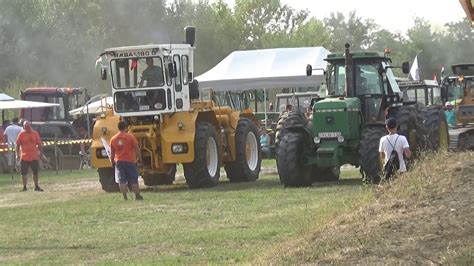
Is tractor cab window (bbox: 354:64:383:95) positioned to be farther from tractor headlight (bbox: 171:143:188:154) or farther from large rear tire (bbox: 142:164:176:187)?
large rear tire (bbox: 142:164:176:187)

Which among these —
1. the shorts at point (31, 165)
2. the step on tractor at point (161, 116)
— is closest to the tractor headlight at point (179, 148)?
the step on tractor at point (161, 116)

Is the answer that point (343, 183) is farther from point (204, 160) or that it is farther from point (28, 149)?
point (28, 149)

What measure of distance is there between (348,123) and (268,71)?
14.4 meters

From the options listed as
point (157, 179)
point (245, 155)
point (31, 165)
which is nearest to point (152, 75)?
point (157, 179)

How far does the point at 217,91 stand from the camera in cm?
3597

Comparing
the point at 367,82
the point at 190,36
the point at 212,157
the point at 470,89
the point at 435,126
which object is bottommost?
the point at 212,157

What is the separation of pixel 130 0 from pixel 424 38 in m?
26.8

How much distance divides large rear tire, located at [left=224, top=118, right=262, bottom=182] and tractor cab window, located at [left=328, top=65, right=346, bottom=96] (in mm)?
3014

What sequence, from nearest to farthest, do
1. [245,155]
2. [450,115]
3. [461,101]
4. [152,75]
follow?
[152,75]
[245,155]
[450,115]
[461,101]

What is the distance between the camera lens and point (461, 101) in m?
32.4

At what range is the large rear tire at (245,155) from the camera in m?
25.0

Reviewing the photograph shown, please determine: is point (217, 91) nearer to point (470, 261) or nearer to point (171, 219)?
point (171, 219)

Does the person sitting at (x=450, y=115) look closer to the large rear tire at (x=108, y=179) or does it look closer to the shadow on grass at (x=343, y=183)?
the shadow on grass at (x=343, y=183)

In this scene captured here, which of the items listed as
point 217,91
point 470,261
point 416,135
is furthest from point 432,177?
point 217,91
